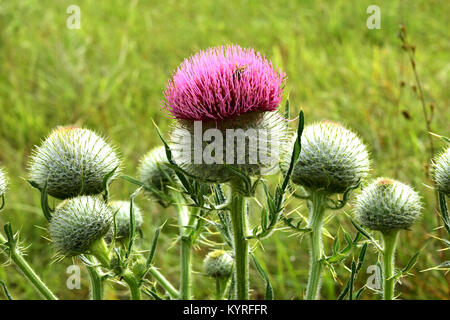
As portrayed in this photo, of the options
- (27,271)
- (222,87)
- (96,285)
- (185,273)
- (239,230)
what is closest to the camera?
(222,87)

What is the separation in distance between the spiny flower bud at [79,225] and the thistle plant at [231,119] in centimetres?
58

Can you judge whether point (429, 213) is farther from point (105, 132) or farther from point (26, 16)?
point (26, 16)

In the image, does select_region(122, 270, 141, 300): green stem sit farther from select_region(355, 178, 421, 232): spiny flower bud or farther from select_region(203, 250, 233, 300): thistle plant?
select_region(355, 178, 421, 232): spiny flower bud

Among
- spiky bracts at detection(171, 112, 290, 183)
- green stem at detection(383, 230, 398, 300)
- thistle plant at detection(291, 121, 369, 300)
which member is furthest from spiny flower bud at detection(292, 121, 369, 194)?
green stem at detection(383, 230, 398, 300)

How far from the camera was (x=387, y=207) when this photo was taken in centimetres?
302

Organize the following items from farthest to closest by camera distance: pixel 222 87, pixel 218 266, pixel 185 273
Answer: pixel 218 266, pixel 185 273, pixel 222 87

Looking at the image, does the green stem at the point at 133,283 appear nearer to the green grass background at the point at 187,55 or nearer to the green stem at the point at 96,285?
the green stem at the point at 96,285

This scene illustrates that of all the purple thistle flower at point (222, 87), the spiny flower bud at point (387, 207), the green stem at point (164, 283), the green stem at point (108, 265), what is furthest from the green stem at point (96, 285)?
the spiny flower bud at point (387, 207)

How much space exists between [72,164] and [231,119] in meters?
1.11

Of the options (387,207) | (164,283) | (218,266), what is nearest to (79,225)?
(164,283)

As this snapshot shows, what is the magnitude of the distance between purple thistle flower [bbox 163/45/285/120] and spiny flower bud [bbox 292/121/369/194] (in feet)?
1.44

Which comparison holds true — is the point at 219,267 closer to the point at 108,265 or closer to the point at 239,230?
the point at 239,230

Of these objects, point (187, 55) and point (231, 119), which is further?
point (187, 55)

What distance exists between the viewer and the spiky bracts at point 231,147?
8.94ft
